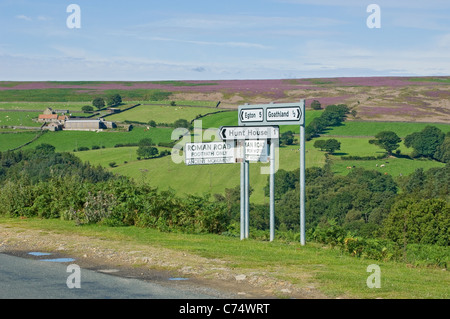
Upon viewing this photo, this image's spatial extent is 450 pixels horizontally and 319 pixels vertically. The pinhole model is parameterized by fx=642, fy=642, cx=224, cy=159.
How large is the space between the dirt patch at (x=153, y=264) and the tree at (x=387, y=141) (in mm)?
109415

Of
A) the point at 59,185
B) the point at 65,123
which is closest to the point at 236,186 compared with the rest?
the point at 65,123

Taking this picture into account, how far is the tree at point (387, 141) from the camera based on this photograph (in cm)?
11838

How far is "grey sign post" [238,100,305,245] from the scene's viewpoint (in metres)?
12.9

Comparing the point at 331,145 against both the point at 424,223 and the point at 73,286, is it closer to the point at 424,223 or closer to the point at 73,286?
the point at 424,223

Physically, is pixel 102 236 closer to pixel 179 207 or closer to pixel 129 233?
pixel 129 233

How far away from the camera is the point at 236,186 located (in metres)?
90.8

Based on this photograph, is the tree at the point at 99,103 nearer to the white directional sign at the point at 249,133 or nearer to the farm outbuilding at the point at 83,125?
the farm outbuilding at the point at 83,125

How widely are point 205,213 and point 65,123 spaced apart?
129 meters

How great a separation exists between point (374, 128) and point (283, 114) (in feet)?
401

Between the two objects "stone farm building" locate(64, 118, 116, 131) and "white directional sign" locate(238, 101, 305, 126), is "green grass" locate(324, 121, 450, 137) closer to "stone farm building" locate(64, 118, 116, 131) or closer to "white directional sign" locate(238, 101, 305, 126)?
"stone farm building" locate(64, 118, 116, 131)

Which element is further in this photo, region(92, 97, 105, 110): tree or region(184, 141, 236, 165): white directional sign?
region(92, 97, 105, 110): tree

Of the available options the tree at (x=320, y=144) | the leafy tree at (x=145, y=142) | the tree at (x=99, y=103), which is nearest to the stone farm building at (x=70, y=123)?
the tree at (x=99, y=103)

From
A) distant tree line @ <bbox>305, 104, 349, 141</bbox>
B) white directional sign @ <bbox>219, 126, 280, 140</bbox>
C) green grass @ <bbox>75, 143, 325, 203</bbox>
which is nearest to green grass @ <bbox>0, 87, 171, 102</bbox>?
distant tree line @ <bbox>305, 104, 349, 141</bbox>

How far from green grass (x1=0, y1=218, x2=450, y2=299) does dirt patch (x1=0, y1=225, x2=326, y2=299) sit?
0.18 m
